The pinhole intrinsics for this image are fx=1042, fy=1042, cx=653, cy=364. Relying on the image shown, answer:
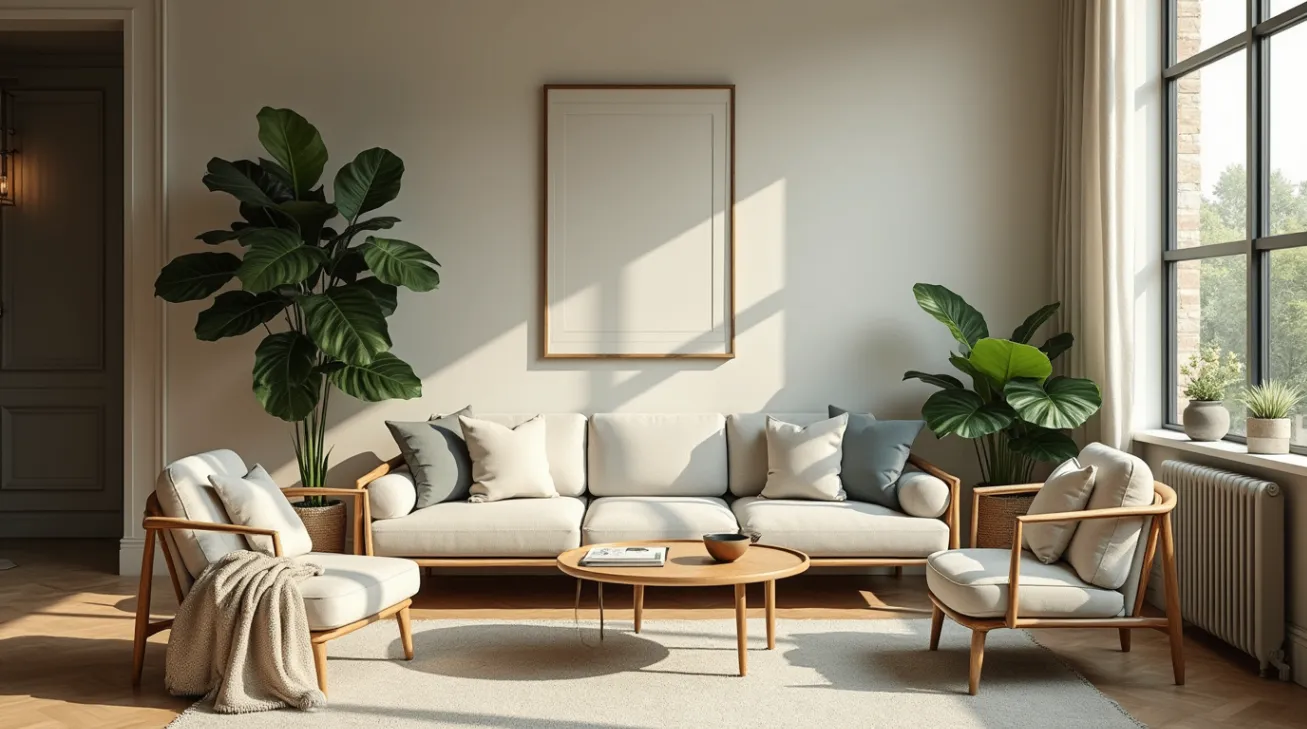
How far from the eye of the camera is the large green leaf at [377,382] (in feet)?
16.8

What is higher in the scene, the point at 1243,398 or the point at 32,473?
the point at 1243,398

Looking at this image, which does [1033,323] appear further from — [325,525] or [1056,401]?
[325,525]

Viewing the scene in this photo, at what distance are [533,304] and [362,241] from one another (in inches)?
40.4

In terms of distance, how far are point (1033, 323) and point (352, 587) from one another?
3713 millimetres

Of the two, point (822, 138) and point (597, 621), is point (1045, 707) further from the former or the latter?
point (822, 138)

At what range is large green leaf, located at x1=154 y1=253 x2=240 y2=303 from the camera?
5.13 metres

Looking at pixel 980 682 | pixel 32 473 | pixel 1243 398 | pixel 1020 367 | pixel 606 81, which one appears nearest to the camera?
pixel 980 682

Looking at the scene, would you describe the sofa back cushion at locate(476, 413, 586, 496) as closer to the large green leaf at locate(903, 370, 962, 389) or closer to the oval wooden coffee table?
the oval wooden coffee table

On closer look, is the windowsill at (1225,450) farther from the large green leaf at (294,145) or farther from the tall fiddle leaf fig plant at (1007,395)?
the large green leaf at (294,145)

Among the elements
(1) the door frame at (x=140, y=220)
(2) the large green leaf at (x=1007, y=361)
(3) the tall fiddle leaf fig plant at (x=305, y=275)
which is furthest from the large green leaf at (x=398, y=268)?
(2) the large green leaf at (x=1007, y=361)

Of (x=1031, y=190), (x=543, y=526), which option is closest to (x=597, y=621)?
(x=543, y=526)

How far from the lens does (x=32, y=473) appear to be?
6.92m

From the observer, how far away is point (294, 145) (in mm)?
5234

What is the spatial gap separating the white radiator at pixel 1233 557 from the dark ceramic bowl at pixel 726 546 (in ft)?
6.37
